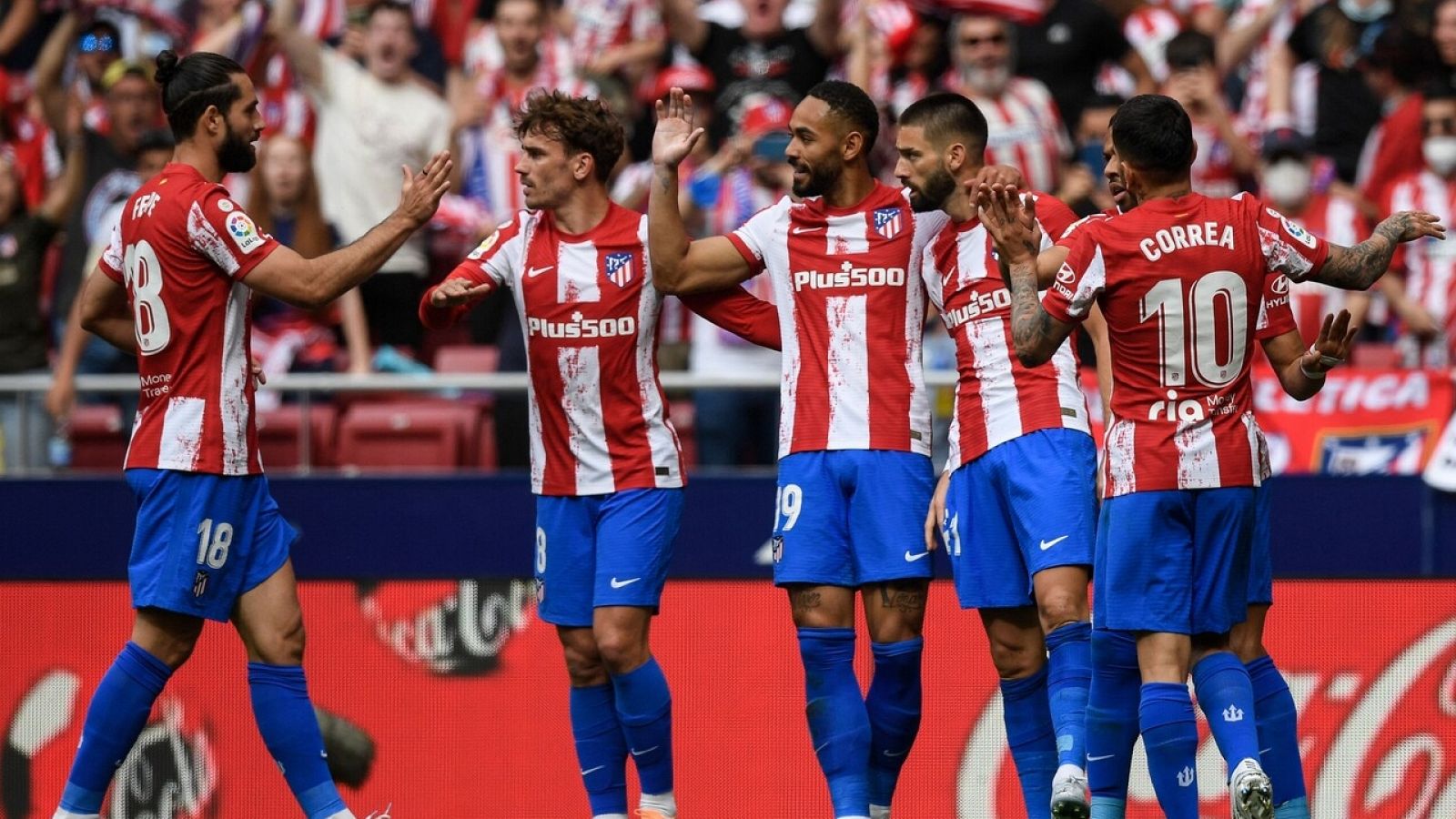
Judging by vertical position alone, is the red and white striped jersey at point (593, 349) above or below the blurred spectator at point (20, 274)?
below

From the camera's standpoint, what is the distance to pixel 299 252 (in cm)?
1156

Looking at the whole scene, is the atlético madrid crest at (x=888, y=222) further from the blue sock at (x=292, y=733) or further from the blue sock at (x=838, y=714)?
the blue sock at (x=292, y=733)

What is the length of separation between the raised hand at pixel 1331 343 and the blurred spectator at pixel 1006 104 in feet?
14.2

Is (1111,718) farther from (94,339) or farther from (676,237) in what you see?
(94,339)

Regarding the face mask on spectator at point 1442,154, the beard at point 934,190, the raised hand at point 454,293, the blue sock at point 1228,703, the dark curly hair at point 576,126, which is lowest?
the blue sock at point 1228,703

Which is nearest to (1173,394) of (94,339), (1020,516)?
(1020,516)

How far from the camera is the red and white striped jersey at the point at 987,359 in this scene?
286 inches

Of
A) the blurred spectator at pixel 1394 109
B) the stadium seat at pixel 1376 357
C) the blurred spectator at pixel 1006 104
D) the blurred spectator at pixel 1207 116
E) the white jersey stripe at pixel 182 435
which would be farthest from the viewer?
the blurred spectator at pixel 1394 109

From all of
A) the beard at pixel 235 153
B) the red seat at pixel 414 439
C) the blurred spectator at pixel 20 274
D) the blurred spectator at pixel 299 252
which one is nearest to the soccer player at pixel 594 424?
the beard at pixel 235 153

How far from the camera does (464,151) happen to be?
1199 cm

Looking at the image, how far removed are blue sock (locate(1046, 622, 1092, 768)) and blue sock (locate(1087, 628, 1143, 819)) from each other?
231 millimetres

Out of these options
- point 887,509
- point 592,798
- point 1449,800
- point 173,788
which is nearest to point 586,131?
point 887,509

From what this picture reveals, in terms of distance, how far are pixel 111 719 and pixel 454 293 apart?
186 cm

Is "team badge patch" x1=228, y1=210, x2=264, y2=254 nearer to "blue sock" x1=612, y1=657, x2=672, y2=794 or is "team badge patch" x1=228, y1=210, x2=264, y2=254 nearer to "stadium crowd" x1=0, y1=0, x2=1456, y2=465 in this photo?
"blue sock" x1=612, y1=657, x2=672, y2=794
